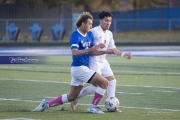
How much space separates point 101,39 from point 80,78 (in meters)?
1.01

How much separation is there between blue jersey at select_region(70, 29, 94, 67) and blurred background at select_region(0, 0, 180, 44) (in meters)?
26.3

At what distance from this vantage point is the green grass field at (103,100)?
35.8 feet

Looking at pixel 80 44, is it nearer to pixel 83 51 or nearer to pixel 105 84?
pixel 83 51

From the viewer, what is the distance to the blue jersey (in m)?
10.9

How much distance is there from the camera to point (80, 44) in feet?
36.0

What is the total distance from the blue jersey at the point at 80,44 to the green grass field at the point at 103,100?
989mm

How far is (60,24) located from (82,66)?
29787 millimetres

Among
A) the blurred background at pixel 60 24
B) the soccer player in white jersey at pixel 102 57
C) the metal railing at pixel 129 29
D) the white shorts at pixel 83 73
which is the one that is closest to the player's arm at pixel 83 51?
the white shorts at pixel 83 73

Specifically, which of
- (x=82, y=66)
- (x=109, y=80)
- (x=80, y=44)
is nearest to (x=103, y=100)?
(x=109, y=80)

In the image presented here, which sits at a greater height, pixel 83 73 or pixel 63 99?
pixel 83 73

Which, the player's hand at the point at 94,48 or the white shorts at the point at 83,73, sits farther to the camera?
the white shorts at the point at 83,73

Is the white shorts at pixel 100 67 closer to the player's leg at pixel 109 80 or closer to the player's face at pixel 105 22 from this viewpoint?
the player's leg at pixel 109 80

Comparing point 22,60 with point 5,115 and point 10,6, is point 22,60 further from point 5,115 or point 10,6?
point 10,6

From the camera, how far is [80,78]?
36.1ft
